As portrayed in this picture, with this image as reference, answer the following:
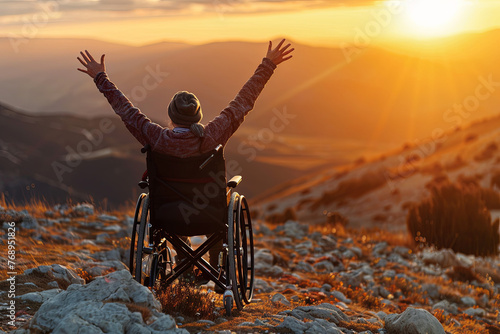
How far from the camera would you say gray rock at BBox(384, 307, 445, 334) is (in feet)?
15.6

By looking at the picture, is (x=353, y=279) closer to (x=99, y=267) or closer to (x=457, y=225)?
(x=99, y=267)

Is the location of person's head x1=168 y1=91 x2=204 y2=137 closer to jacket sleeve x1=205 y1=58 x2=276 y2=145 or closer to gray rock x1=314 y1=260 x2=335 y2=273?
jacket sleeve x1=205 y1=58 x2=276 y2=145

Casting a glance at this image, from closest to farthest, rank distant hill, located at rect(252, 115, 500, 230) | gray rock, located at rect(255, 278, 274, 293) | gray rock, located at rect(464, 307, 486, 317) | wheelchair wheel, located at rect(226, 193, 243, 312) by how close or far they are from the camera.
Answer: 1. wheelchair wheel, located at rect(226, 193, 243, 312)
2. gray rock, located at rect(255, 278, 274, 293)
3. gray rock, located at rect(464, 307, 486, 317)
4. distant hill, located at rect(252, 115, 500, 230)

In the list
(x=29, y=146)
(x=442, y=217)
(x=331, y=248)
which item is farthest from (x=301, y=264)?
(x=29, y=146)

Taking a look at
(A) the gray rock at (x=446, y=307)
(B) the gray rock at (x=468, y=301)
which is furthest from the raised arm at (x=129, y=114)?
(B) the gray rock at (x=468, y=301)

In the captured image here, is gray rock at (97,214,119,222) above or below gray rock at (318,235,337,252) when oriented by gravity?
above

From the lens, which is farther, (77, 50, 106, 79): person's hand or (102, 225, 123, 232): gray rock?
(102, 225, 123, 232): gray rock

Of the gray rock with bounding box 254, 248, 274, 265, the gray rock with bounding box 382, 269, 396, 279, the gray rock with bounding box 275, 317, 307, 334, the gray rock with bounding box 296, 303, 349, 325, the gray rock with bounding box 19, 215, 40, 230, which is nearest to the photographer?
the gray rock with bounding box 275, 317, 307, 334

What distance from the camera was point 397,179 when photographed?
81.7 ft

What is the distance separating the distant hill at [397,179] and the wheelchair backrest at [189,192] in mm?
13117

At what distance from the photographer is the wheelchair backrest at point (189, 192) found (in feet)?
15.7

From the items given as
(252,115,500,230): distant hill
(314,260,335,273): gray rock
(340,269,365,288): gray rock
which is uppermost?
(252,115,500,230): distant hill

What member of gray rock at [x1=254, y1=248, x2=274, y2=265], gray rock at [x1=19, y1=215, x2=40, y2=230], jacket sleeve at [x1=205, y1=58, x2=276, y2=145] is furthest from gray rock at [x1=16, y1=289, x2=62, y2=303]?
gray rock at [x1=254, y1=248, x2=274, y2=265]

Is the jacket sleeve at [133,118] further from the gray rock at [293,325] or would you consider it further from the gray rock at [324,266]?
the gray rock at [324,266]
